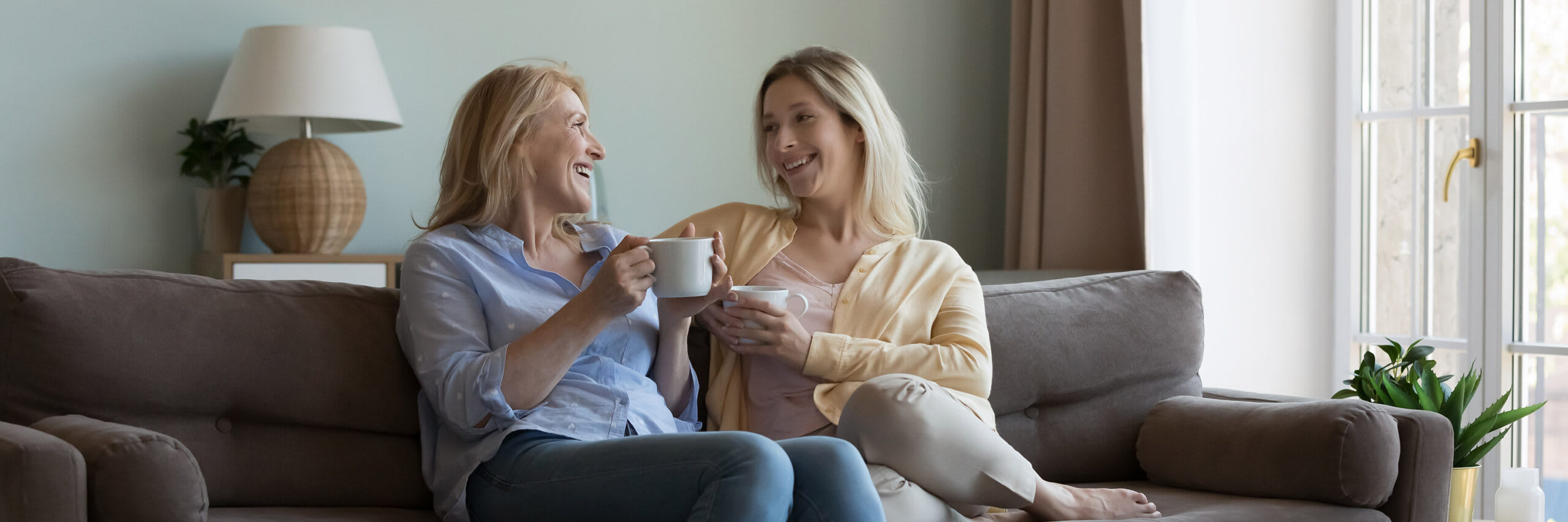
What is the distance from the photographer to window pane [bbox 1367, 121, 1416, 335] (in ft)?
10.8

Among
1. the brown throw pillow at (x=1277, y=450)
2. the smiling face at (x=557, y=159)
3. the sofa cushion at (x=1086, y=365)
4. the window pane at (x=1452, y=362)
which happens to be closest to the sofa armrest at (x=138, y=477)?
the smiling face at (x=557, y=159)

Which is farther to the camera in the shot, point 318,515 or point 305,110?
point 305,110

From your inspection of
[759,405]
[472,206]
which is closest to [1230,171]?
[759,405]

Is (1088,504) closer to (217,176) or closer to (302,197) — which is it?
(302,197)

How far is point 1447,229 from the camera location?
318cm

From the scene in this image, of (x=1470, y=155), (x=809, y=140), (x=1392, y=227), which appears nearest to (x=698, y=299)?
(x=809, y=140)

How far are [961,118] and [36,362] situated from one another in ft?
9.40

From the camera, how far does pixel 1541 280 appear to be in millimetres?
3000

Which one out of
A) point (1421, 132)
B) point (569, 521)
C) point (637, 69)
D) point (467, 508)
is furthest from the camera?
point (637, 69)

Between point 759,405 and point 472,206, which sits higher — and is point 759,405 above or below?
below

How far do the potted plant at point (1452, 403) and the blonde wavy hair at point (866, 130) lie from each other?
923 mm

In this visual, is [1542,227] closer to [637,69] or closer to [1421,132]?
[1421,132]

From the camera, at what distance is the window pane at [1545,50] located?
2938mm

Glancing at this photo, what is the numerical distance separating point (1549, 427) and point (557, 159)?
8.69 ft
